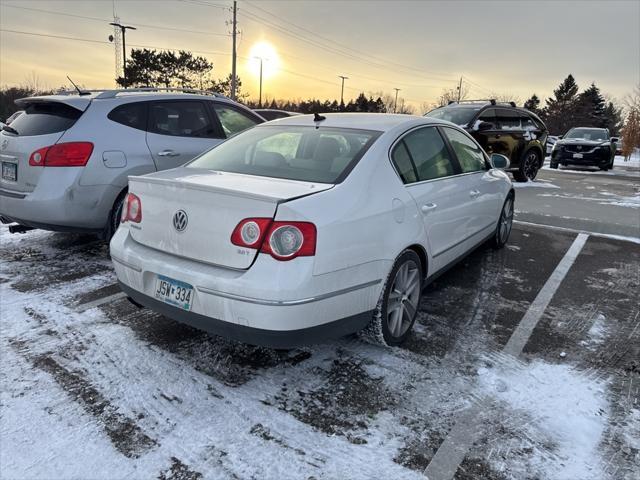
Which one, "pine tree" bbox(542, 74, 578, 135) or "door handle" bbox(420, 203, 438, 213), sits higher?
"pine tree" bbox(542, 74, 578, 135)

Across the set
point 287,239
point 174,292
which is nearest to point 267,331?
point 287,239

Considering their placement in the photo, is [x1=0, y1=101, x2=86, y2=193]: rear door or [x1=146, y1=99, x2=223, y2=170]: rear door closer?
[x1=0, y1=101, x2=86, y2=193]: rear door

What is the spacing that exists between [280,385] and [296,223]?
1.00 m

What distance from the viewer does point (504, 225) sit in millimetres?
5746

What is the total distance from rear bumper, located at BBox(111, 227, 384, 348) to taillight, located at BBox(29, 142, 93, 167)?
2.06 metres

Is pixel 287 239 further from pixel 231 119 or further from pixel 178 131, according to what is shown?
pixel 231 119

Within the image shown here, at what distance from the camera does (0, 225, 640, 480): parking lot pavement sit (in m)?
2.20

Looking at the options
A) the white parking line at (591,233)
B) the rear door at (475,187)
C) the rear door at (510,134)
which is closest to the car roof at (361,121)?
the rear door at (475,187)

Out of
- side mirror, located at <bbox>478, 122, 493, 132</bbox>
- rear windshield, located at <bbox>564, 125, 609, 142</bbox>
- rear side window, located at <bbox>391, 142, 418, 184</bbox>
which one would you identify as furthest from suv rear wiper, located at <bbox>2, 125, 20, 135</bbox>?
rear windshield, located at <bbox>564, 125, 609, 142</bbox>

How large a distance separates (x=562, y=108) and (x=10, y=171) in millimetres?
71650

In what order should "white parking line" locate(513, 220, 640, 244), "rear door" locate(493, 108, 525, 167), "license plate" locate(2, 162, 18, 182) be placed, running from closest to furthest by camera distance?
"license plate" locate(2, 162, 18, 182)
"white parking line" locate(513, 220, 640, 244)
"rear door" locate(493, 108, 525, 167)

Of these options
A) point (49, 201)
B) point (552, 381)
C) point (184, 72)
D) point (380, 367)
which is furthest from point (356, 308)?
point (184, 72)

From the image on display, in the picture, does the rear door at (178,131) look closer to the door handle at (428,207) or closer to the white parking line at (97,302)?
the white parking line at (97,302)

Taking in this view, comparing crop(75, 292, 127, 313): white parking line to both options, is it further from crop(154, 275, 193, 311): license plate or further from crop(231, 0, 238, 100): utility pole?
crop(231, 0, 238, 100): utility pole
